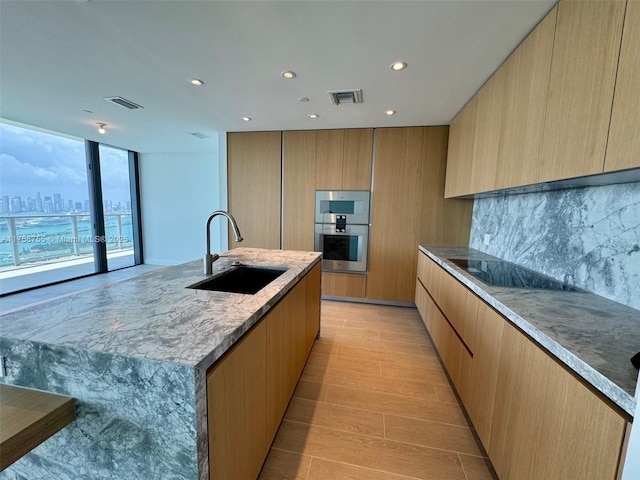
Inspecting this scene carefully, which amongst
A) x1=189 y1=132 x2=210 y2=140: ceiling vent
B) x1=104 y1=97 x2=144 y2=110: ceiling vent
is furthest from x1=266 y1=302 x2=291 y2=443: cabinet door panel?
x1=189 y1=132 x2=210 y2=140: ceiling vent

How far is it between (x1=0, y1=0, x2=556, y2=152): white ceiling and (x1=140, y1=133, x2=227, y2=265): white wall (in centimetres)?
253

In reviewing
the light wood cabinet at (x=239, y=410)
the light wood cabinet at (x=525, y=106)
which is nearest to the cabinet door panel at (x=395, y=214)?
the light wood cabinet at (x=525, y=106)

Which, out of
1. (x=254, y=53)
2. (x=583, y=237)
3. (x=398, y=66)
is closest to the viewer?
(x=583, y=237)

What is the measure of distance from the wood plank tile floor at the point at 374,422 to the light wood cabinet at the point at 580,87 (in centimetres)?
159

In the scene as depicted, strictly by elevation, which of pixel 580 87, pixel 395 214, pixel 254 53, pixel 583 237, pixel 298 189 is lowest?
pixel 583 237

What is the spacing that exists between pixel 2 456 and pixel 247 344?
0.63 m

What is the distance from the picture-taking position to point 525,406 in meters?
1.03

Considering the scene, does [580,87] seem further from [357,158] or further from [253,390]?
[357,158]

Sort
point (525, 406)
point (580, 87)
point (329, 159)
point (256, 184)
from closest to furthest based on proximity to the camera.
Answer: point (525, 406) → point (580, 87) → point (329, 159) → point (256, 184)

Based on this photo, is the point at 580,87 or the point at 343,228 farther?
the point at 343,228

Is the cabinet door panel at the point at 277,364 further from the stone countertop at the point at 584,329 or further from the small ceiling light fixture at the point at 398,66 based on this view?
the small ceiling light fixture at the point at 398,66

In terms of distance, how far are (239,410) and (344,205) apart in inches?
120

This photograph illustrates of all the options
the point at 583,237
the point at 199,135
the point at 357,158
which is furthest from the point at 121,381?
the point at 199,135

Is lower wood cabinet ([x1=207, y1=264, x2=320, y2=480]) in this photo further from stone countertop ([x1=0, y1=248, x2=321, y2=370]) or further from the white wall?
the white wall
